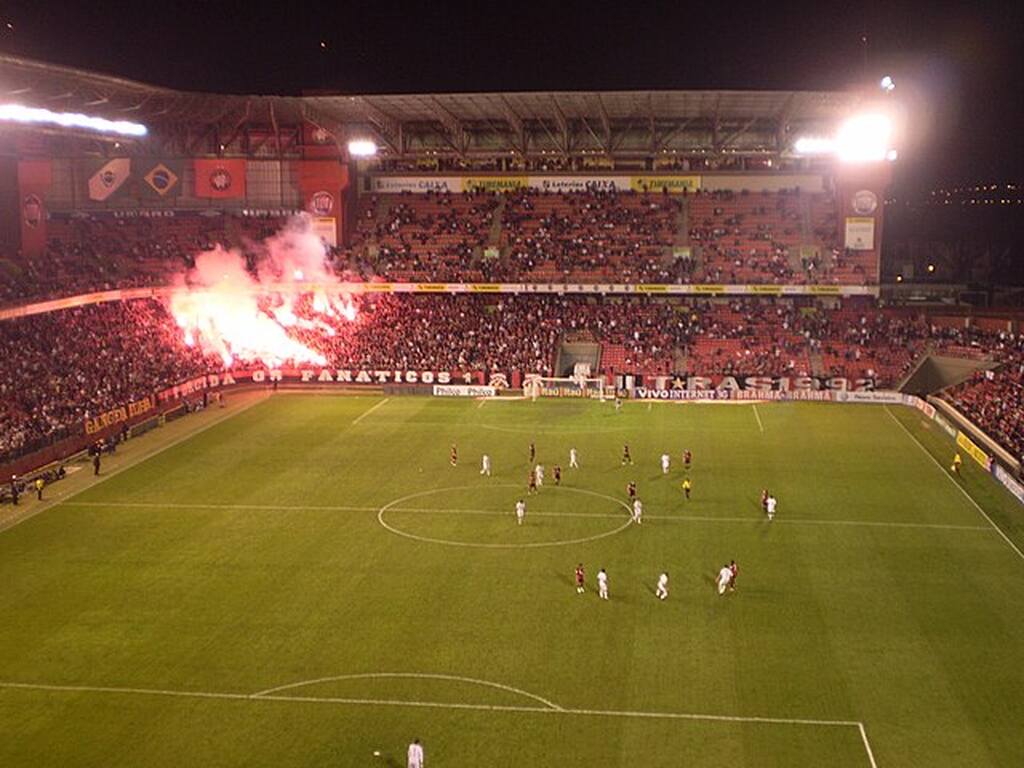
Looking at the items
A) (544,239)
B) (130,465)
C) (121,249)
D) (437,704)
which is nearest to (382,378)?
(544,239)

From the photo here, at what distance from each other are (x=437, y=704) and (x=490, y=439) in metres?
27.5

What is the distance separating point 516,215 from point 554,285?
8.48 metres

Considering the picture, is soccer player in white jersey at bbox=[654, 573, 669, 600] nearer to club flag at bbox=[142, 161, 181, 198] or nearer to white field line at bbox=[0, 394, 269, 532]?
white field line at bbox=[0, 394, 269, 532]

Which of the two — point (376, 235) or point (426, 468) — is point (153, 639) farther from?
point (376, 235)

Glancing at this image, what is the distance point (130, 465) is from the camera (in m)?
45.5

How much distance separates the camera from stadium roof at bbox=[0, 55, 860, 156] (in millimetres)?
64000

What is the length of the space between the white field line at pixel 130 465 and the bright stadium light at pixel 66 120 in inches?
693

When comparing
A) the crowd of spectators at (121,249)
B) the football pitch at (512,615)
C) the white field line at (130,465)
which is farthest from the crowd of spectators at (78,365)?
the football pitch at (512,615)

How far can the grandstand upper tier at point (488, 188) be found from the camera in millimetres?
67938

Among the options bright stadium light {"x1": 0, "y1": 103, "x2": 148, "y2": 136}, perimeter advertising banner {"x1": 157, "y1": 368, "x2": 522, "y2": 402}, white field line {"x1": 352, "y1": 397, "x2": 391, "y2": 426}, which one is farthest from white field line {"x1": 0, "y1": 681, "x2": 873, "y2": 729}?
perimeter advertising banner {"x1": 157, "y1": 368, "x2": 522, "y2": 402}

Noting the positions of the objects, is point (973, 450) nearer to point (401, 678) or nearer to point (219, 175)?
point (401, 678)

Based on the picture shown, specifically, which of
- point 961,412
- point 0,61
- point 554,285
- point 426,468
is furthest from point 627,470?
point 0,61

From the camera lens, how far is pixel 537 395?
62.3 m

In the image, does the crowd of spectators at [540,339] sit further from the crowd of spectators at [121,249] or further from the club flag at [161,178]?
the club flag at [161,178]
